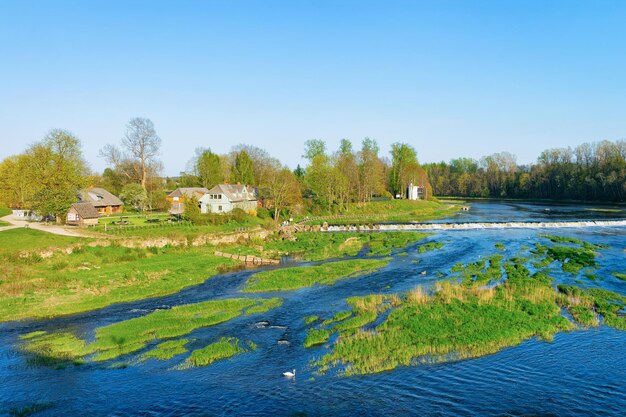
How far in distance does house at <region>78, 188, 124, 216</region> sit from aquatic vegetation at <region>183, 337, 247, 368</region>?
7089 cm

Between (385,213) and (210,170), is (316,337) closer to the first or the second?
(385,213)

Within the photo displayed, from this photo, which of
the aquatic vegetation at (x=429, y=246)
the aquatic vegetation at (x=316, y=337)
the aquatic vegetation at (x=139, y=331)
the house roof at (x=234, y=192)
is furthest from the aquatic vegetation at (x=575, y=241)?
the house roof at (x=234, y=192)

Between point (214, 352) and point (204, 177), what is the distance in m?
110

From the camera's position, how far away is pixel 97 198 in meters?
93.1

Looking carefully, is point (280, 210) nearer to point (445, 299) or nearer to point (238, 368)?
point (445, 299)

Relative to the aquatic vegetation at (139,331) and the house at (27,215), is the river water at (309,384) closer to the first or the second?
the aquatic vegetation at (139,331)

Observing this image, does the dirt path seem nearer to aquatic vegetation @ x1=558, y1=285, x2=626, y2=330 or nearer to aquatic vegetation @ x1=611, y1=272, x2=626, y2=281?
aquatic vegetation @ x1=558, y1=285, x2=626, y2=330

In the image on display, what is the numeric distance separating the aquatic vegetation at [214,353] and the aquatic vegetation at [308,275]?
14.1 metres

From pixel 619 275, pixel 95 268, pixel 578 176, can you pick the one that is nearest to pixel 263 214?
pixel 95 268

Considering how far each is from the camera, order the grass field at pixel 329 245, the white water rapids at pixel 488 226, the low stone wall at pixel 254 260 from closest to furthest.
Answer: the low stone wall at pixel 254 260, the grass field at pixel 329 245, the white water rapids at pixel 488 226

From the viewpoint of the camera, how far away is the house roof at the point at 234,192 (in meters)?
96.5

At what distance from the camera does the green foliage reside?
25.3m

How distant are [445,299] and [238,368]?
1798 centimetres

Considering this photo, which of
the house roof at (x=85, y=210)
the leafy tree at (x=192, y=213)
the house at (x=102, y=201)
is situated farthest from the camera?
the house at (x=102, y=201)
